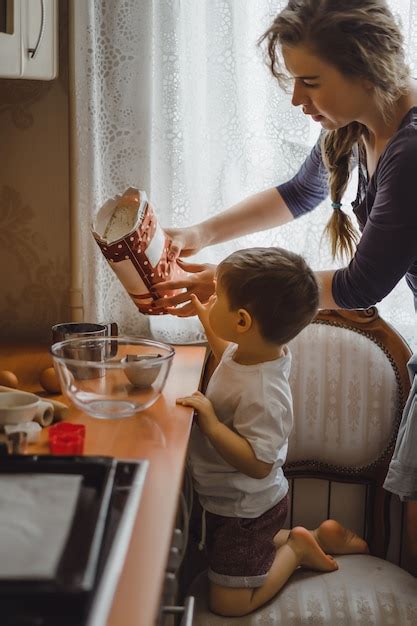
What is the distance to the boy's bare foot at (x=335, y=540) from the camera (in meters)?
1.69

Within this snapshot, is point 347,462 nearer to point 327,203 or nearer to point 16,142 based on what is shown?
point 327,203

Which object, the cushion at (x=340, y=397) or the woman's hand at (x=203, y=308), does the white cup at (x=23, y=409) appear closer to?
the woman's hand at (x=203, y=308)

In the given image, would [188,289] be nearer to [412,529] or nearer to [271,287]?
[271,287]

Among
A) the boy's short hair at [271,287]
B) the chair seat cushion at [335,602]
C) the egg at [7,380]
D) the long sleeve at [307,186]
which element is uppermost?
the long sleeve at [307,186]

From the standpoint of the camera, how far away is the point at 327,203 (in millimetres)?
1896

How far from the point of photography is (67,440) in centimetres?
116

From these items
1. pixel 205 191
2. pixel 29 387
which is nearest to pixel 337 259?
pixel 205 191

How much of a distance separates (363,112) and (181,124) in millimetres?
470

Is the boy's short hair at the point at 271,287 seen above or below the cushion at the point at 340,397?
above

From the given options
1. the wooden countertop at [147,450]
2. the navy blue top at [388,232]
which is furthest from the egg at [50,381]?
the navy blue top at [388,232]

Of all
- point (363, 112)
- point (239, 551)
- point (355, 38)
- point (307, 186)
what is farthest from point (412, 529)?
point (355, 38)

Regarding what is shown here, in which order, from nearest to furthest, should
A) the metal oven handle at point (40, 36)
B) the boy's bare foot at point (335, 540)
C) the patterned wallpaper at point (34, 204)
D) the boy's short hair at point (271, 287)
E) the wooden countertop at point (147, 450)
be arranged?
the wooden countertop at point (147, 450) → the boy's short hair at point (271, 287) → the metal oven handle at point (40, 36) → the boy's bare foot at point (335, 540) → the patterned wallpaper at point (34, 204)

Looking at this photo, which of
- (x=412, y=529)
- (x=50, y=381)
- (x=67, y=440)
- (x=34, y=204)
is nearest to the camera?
(x=67, y=440)

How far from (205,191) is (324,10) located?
1.77 feet
